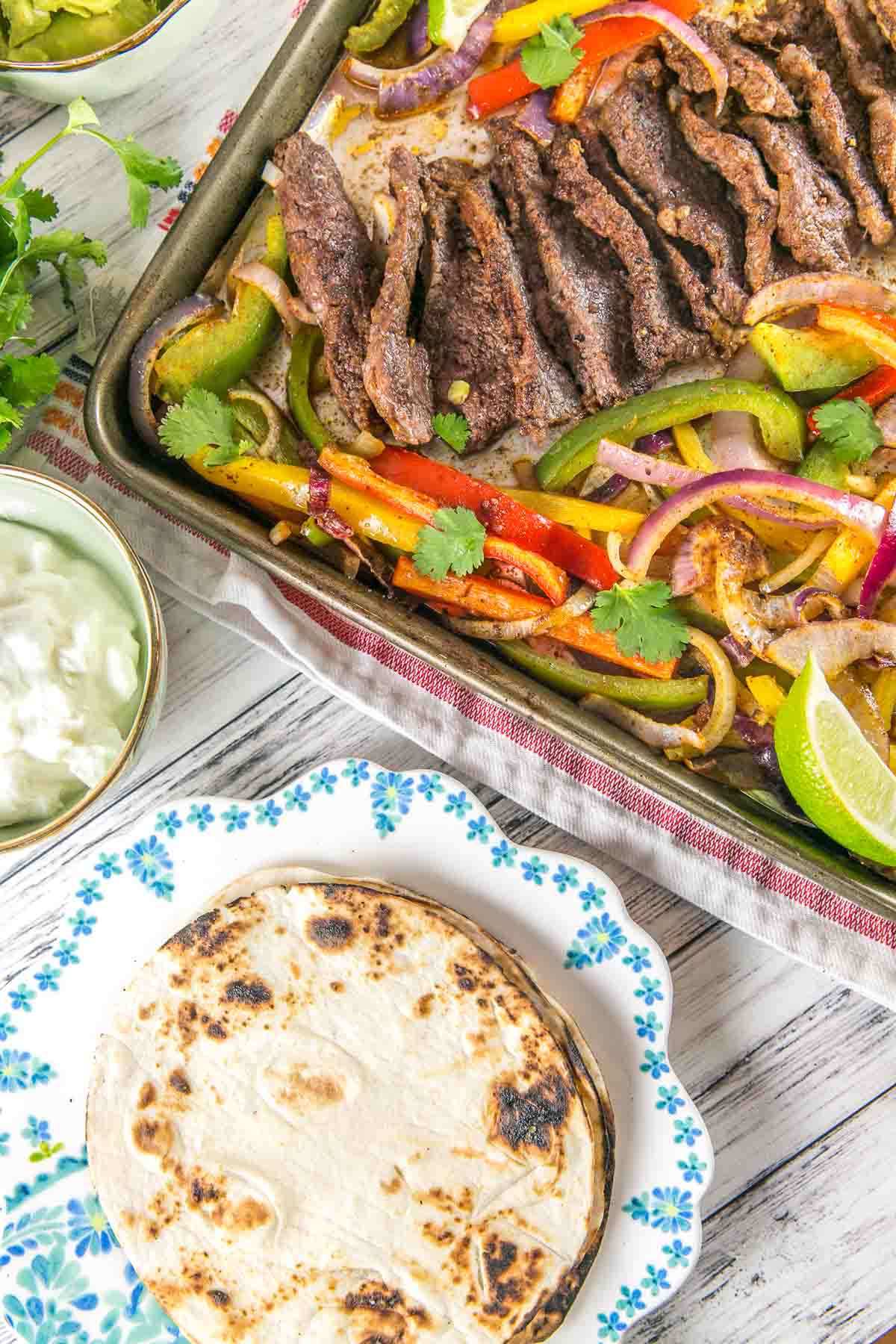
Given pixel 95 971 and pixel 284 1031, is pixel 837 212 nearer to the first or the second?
pixel 284 1031

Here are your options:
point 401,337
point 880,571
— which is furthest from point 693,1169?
point 401,337

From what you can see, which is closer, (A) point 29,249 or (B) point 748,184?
(A) point 29,249

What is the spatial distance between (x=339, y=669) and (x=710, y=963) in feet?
5.35

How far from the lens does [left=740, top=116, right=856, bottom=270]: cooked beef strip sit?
3738 millimetres

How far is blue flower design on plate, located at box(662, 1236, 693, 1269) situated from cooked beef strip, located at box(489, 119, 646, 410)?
2693mm

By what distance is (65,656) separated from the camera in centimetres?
344

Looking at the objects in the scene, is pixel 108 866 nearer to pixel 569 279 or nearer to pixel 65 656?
pixel 65 656

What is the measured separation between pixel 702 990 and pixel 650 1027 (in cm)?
40

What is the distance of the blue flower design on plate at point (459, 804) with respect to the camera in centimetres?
371

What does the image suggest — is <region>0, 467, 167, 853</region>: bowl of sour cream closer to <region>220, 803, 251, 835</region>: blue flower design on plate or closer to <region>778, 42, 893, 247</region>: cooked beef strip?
<region>220, 803, 251, 835</region>: blue flower design on plate

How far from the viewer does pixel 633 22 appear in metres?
3.80

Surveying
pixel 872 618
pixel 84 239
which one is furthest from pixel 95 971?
pixel 872 618

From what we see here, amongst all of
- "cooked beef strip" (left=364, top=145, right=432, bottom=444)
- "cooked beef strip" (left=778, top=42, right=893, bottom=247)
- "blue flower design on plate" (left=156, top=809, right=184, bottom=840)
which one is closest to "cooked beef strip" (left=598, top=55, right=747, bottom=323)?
"cooked beef strip" (left=778, top=42, right=893, bottom=247)

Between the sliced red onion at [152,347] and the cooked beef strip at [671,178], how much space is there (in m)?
1.48
